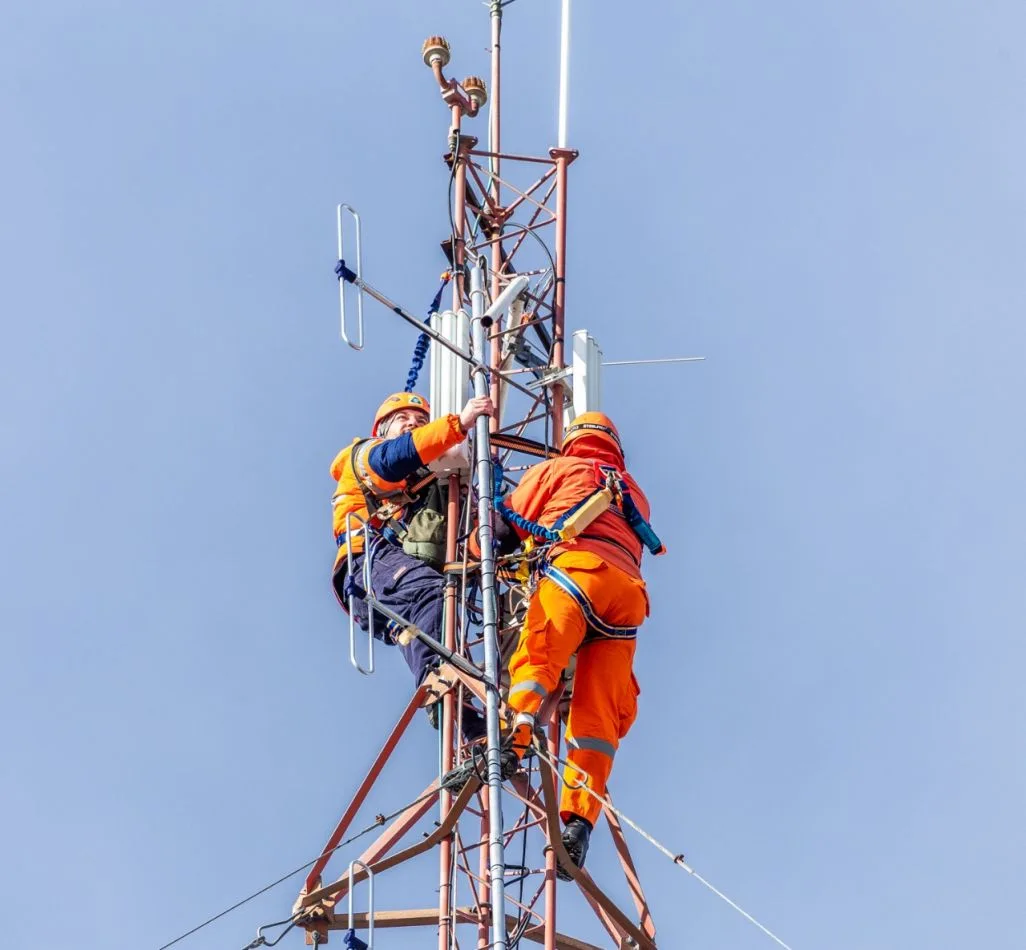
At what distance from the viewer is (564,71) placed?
2297cm

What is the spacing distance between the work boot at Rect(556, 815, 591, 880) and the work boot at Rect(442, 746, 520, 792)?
0.85 metres

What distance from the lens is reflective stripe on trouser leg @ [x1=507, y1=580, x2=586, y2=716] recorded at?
17266mm

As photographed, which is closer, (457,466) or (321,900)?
(321,900)

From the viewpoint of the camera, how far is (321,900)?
18.0 m

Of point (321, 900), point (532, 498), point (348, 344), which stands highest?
point (348, 344)

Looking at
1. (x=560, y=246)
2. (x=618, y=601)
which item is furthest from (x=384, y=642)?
(x=560, y=246)

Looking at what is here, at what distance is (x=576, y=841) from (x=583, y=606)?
1.76 meters

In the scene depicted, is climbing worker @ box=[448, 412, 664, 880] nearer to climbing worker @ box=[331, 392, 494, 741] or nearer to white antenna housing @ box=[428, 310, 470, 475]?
climbing worker @ box=[331, 392, 494, 741]

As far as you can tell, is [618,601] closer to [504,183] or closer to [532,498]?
[532,498]

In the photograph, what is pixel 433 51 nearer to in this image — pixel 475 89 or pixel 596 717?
pixel 475 89

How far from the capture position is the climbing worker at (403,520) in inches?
740

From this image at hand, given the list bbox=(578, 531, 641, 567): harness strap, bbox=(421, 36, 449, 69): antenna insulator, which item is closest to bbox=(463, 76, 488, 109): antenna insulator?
bbox=(421, 36, 449, 69): antenna insulator

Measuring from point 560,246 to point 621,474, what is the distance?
3.15m

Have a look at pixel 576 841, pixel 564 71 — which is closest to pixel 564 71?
pixel 564 71
